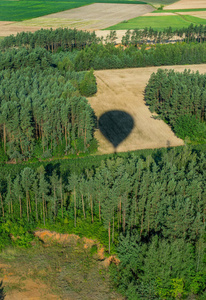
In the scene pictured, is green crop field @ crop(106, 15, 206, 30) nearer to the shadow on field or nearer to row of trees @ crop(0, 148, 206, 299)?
the shadow on field

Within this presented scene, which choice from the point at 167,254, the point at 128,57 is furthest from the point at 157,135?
the point at 128,57

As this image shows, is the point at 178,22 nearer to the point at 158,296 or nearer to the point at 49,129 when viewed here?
the point at 49,129

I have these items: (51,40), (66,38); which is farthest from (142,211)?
(66,38)

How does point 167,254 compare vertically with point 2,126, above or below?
below

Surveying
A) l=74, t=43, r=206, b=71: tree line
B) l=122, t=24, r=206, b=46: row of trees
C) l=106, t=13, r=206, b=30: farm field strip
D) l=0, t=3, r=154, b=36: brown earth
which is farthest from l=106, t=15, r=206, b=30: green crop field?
l=74, t=43, r=206, b=71: tree line

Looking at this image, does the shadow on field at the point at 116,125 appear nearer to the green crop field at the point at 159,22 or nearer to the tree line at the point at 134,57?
the tree line at the point at 134,57

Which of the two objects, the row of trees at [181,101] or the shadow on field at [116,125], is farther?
the row of trees at [181,101]

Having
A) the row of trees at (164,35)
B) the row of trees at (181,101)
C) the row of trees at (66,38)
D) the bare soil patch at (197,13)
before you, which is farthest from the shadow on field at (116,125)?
the bare soil patch at (197,13)
